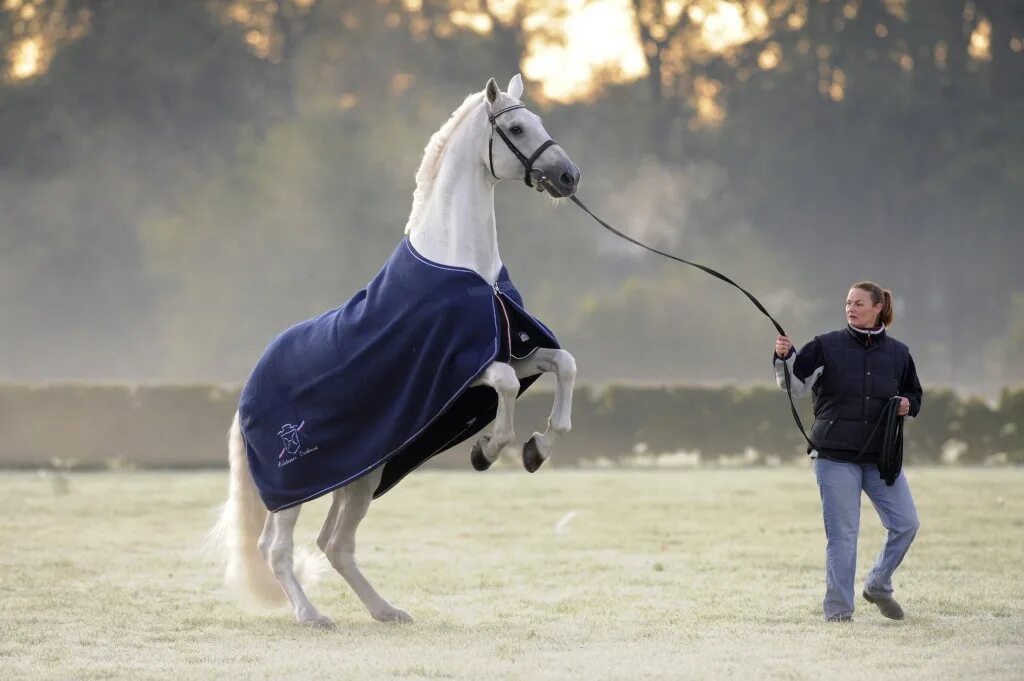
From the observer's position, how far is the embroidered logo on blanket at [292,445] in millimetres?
6559

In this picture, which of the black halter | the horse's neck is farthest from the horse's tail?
the black halter

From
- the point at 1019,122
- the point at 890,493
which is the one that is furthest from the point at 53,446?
the point at 1019,122

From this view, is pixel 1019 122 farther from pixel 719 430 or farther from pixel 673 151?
pixel 719 430

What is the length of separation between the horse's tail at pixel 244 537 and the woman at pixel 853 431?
267 centimetres

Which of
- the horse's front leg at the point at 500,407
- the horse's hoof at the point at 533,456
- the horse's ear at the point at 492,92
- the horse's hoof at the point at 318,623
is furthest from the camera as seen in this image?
the horse's hoof at the point at 318,623

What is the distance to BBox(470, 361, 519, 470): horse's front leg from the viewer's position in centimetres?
595

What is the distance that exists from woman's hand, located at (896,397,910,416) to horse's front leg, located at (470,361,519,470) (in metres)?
1.81

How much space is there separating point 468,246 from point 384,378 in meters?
0.69

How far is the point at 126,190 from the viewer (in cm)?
4228

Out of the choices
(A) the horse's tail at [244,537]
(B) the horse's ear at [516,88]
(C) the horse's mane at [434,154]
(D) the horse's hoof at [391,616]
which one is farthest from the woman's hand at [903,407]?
(A) the horse's tail at [244,537]

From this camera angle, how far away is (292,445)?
6.60m

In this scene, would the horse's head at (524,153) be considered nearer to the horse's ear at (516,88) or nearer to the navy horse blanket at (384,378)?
the horse's ear at (516,88)

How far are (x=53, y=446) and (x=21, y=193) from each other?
2446 cm

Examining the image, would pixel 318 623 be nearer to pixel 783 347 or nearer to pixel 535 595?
pixel 535 595
